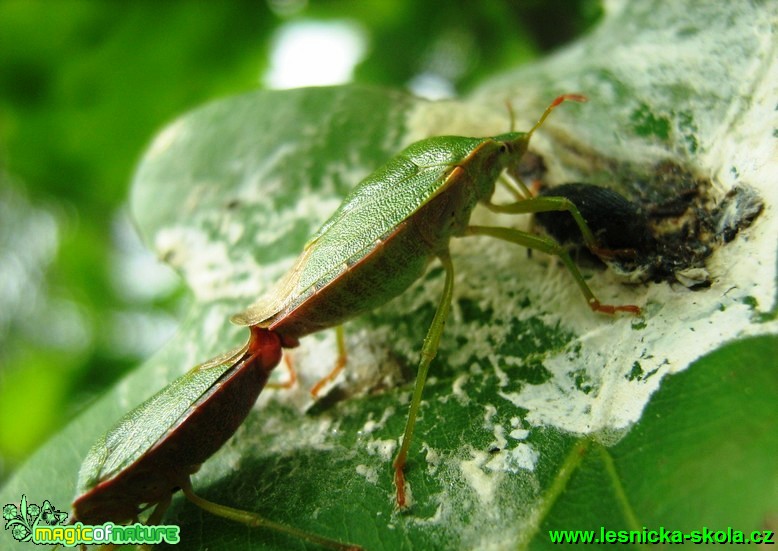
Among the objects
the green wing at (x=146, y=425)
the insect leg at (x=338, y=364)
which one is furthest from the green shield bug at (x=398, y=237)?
the green wing at (x=146, y=425)

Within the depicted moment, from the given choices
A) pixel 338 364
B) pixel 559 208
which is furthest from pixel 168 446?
pixel 559 208

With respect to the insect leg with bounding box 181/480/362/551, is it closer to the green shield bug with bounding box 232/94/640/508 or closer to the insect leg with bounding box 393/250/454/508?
the insect leg with bounding box 393/250/454/508

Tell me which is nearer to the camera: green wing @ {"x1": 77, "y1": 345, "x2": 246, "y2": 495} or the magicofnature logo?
green wing @ {"x1": 77, "y1": 345, "x2": 246, "y2": 495}

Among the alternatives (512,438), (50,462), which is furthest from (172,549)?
(512,438)

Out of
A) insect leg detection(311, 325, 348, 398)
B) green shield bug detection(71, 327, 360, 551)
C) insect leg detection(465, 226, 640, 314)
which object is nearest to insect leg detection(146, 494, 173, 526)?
green shield bug detection(71, 327, 360, 551)

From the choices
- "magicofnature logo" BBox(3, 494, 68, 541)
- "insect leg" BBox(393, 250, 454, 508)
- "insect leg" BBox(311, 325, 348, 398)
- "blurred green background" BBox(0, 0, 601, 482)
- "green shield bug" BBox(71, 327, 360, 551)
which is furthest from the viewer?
"blurred green background" BBox(0, 0, 601, 482)

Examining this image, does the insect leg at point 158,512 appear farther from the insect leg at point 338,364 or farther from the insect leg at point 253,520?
the insect leg at point 338,364
